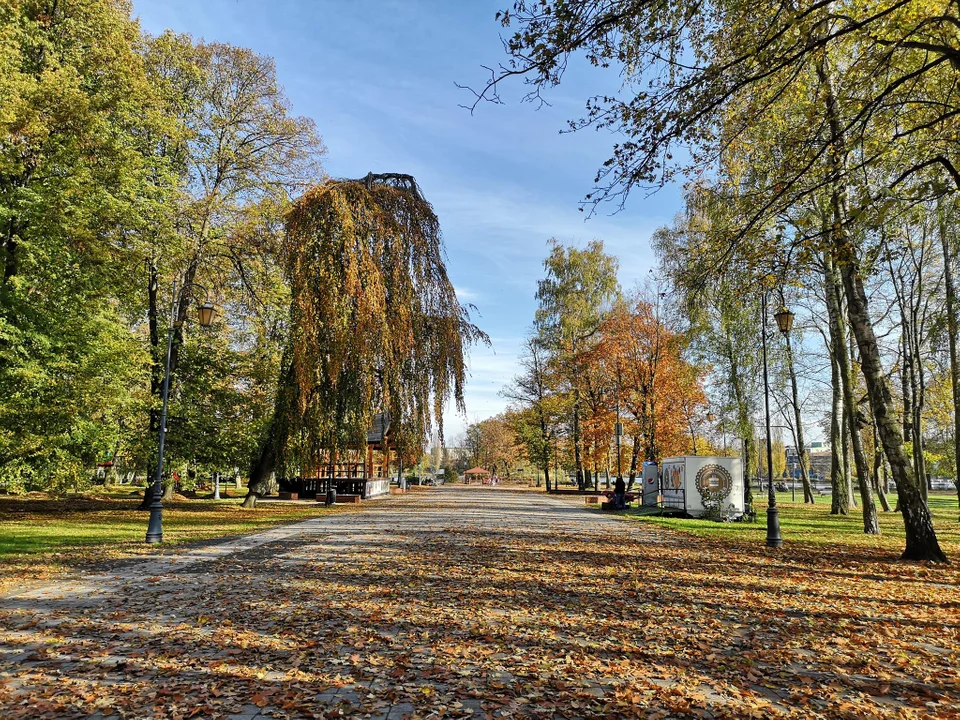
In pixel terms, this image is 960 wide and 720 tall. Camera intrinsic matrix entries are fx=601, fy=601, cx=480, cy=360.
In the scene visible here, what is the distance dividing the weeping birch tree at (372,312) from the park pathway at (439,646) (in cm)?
483

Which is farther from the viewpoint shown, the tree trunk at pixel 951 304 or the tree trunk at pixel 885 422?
the tree trunk at pixel 951 304

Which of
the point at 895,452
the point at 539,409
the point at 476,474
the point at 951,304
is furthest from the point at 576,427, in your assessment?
the point at 476,474

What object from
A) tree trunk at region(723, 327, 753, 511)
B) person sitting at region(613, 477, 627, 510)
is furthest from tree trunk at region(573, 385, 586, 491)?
person sitting at region(613, 477, 627, 510)

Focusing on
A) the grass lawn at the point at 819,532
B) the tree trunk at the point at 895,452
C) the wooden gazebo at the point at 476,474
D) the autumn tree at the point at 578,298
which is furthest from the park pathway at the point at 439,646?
the wooden gazebo at the point at 476,474

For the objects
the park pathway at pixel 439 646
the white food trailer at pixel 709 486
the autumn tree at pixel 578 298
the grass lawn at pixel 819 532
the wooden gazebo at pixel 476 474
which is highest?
the autumn tree at pixel 578 298

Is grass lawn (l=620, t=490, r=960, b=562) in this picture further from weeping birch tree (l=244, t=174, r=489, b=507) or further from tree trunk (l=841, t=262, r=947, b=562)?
weeping birch tree (l=244, t=174, r=489, b=507)

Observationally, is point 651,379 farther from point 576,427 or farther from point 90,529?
point 90,529

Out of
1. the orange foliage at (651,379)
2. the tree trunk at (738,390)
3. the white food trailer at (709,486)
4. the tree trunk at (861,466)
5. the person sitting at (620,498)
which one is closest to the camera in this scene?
the tree trunk at (861,466)

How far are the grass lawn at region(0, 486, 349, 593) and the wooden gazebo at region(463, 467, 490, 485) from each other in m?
49.5

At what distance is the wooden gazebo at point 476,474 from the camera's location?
73.2 metres

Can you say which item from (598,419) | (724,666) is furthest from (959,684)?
(598,419)

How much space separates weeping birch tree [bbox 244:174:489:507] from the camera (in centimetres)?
1391

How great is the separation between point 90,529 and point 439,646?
44.0ft

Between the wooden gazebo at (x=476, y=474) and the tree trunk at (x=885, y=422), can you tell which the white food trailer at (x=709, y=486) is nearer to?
the tree trunk at (x=885, y=422)
